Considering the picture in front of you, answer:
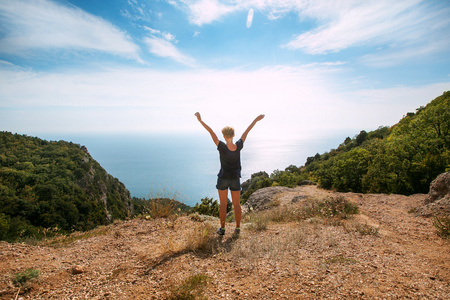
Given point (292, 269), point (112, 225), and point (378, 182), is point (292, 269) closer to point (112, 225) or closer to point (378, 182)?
point (112, 225)

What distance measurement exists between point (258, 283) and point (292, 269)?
64 cm

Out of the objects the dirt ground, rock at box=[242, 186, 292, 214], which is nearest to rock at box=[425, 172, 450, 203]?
the dirt ground

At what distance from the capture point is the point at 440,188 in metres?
6.42

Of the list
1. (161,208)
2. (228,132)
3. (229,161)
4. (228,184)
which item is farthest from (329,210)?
(161,208)

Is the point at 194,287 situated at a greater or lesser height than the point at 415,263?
greater

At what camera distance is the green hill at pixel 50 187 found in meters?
24.4

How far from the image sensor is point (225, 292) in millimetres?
2676

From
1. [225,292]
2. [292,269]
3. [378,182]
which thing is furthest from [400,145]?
[225,292]

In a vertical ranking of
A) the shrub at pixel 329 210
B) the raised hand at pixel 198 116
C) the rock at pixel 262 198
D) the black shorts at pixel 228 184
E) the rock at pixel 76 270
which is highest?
the raised hand at pixel 198 116

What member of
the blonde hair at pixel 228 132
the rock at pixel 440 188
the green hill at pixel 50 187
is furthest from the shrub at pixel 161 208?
the green hill at pixel 50 187

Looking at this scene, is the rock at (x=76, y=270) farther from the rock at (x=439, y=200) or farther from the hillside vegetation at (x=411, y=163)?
the hillside vegetation at (x=411, y=163)

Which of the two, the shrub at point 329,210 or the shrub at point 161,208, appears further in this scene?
the shrub at point 161,208

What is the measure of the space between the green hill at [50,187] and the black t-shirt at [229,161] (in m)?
16.4

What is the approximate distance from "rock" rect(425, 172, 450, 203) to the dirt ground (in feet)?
6.25
